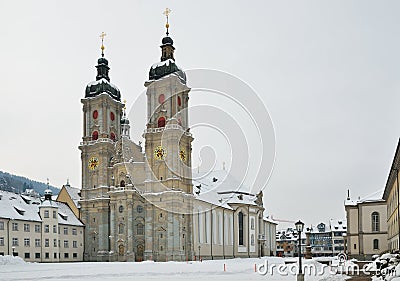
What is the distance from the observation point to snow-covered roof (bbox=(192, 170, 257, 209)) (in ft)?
298

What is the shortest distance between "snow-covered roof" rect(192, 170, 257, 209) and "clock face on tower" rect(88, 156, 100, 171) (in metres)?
17.1

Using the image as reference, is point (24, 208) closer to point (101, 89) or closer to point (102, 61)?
point (101, 89)

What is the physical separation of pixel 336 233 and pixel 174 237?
84.6 meters

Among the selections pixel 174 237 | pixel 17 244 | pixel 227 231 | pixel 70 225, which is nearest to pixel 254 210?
pixel 227 231

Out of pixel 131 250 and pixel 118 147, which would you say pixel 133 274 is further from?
pixel 118 147

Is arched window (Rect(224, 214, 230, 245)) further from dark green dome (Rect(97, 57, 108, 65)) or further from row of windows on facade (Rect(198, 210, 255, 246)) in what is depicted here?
dark green dome (Rect(97, 57, 108, 65))

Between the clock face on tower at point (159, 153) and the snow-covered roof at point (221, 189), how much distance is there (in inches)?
527

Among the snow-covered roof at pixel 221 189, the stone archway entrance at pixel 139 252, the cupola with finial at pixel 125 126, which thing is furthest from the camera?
the snow-covered roof at pixel 221 189

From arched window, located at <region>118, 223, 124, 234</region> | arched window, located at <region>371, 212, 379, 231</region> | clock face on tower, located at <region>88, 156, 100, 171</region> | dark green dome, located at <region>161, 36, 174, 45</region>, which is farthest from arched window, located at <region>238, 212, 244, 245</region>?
dark green dome, located at <region>161, 36, 174, 45</region>

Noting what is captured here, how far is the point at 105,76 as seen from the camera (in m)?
86.6

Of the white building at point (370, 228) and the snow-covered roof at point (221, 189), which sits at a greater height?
the snow-covered roof at point (221, 189)

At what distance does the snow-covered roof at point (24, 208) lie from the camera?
68.2 metres

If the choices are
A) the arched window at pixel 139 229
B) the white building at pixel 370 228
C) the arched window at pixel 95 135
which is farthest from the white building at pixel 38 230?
the white building at pixel 370 228

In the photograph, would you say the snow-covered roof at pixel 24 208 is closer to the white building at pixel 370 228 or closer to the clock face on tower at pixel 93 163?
the clock face on tower at pixel 93 163
